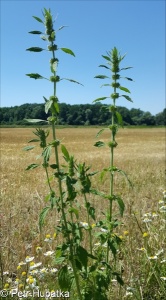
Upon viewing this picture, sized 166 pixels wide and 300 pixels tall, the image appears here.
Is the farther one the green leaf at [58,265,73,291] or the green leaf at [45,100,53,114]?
the green leaf at [58,265,73,291]

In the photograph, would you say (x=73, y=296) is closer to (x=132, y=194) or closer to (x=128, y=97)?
(x=128, y=97)

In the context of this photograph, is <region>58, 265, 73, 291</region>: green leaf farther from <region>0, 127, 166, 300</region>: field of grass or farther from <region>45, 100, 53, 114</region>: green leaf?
<region>45, 100, 53, 114</region>: green leaf

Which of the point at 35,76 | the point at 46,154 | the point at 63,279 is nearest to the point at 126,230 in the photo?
the point at 63,279

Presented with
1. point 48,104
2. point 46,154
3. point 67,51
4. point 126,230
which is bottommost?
point 126,230

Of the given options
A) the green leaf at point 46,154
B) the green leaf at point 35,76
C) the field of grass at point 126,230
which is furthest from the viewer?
the field of grass at point 126,230

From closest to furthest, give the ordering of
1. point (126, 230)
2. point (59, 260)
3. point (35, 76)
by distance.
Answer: point (35, 76)
point (59, 260)
point (126, 230)

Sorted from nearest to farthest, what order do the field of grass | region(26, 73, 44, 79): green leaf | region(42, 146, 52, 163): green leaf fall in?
region(42, 146, 52, 163): green leaf → region(26, 73, 44, 79): green leaf → the field of grass

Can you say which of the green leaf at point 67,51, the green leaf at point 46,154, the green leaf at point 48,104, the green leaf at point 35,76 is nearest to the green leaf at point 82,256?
the green leaf at point 46,154

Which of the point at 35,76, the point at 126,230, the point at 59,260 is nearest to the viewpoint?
the point at 35,76

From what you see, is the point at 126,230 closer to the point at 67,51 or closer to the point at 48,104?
the point at 48,104

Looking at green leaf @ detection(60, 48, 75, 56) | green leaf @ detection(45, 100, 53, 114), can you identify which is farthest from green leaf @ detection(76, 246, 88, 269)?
green leaf @ detection(60, 48, 75, 56)

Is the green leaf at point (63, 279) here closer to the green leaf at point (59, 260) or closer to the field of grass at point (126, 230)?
the green leaf at point (59, 260)

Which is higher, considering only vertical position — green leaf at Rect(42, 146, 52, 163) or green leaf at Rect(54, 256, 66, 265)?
green leaf at Rect(42, 146, 52, 163)

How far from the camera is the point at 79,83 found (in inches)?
78.6
